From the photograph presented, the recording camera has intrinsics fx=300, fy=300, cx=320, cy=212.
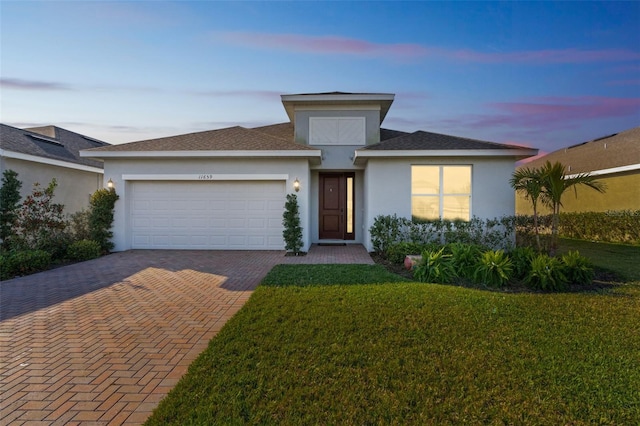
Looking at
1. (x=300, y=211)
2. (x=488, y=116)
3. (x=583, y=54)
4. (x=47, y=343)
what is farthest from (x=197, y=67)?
(x=583, y=54)

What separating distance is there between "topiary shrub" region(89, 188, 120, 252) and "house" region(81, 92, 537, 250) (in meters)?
0.29

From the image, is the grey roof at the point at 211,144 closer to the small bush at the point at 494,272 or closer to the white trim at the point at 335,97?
the white trim at the point at 335,97

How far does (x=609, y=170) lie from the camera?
44.7 ft

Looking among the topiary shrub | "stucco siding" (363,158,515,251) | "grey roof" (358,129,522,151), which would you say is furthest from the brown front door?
the topiary shrub

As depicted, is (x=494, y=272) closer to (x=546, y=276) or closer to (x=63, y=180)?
(x=546, y=276)

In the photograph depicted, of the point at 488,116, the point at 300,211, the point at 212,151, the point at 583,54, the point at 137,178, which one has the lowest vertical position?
the point at 300,211

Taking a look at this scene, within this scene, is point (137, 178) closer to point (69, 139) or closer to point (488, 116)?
point (69, 139)

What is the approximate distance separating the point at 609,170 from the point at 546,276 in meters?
12.2

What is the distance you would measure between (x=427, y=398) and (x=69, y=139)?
18573mm

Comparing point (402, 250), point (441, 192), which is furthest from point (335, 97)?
point (402, 250)

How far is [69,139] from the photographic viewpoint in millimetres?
14625

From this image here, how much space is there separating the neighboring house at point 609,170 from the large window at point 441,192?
508 cm

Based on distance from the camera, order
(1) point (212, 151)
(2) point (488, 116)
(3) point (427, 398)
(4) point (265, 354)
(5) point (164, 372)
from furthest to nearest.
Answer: (2) point (488, 116)
(1) point (212, 151)
(4) point (265, 354)
(5) point (164, 372)
(3) point (427, 398)

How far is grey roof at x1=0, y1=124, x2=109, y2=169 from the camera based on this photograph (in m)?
10.3
